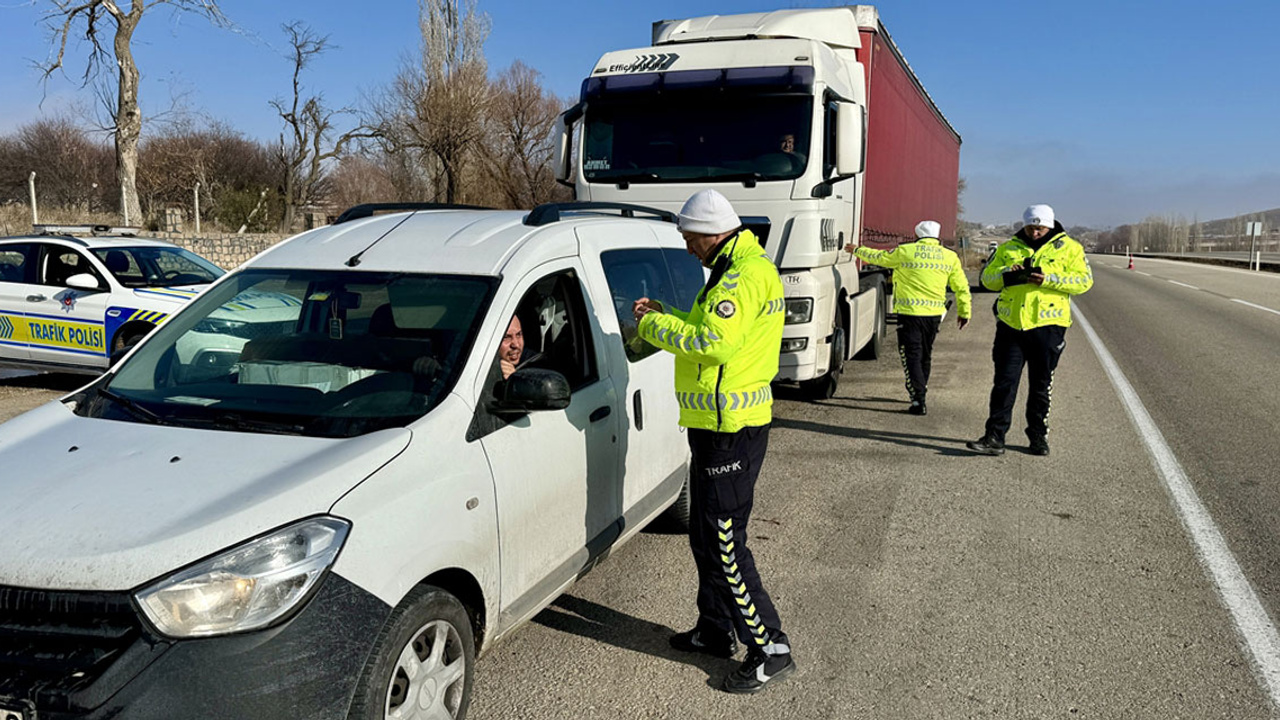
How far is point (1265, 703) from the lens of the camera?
11.7 ft

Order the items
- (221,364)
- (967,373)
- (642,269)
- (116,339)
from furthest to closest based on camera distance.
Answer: (967,373) < (116,339) < (642,269) < (221,364)

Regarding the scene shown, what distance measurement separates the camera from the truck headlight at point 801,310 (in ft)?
26.9

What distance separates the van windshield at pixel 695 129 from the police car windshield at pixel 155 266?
15.6ft

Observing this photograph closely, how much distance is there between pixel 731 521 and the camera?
12.3 ft

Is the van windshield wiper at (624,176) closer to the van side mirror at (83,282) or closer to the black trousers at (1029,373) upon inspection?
the black trousers at (1029,373)

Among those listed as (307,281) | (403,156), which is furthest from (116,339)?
(403,156)

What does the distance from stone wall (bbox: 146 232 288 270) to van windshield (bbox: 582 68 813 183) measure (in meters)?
11.9

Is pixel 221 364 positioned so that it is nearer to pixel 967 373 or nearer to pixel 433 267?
pixel 433 267

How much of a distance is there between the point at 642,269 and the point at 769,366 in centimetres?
131

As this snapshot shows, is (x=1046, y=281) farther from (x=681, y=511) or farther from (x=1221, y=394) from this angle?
(x=1221, y=394)

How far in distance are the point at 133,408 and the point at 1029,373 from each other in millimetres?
6250

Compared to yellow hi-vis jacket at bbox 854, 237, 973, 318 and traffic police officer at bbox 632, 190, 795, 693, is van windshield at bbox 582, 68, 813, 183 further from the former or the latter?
traffic police officer at bbox 632, 190, 795, 693

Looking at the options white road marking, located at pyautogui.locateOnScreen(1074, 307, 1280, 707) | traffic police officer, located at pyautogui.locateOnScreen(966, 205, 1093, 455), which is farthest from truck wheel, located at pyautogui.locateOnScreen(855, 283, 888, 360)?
traffic police officer, located at pyautogui.locateOnScreen(966, 205, 1093, 455)

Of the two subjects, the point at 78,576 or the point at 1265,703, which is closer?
the point at 78,576
